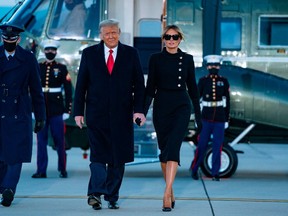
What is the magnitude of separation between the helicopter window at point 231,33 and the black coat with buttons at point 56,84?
7.51ft

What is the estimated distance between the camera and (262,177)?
13.9 m

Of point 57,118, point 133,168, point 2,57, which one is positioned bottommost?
point 133,168

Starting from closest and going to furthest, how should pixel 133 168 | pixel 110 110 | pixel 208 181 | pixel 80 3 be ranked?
pixel 110 110 → pixel 208 181 → pixel 80 3 → pixel 133 168

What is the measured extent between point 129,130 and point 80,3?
471 centimetres

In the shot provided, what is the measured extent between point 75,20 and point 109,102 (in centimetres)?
460

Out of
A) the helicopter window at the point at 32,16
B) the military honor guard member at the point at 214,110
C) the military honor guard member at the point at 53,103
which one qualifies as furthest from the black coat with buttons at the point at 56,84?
the military honor guard member at the point at 214,110

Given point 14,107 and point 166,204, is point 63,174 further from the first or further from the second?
point 166,204

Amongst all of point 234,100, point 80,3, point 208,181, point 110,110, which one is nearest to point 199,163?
point 208,181

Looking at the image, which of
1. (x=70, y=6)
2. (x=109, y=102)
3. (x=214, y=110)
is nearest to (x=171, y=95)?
(x=109, y=102)

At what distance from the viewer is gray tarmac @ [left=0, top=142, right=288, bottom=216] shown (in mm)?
9664

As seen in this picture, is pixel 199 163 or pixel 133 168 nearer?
pixel 199 163

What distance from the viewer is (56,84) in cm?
1320

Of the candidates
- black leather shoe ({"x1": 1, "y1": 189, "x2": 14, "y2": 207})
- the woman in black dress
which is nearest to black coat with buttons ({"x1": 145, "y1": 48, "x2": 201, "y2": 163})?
the woman in black dress

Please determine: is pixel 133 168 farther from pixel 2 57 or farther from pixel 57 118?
pixel 2 57
